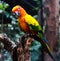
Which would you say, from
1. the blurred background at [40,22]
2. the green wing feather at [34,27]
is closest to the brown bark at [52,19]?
the blurred background at [40,22]

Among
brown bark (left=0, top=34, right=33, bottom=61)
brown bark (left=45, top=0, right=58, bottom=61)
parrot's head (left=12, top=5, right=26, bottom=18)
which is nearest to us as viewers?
brown bark (left=0, top=34, right=33, bottom=61)

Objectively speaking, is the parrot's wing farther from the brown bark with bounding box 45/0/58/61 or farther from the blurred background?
the brown bark with bounding box 45/0/58/61

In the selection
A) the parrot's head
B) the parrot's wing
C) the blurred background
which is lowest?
the blurred background

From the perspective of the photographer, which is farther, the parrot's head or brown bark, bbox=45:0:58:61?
brown bark, bbox=45:0:58:61

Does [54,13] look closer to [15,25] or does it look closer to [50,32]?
[50,32]

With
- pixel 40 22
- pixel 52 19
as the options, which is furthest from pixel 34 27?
pixel 40 22

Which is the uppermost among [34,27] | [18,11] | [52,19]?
[18,11]

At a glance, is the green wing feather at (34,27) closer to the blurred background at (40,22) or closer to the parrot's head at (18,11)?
the parrot's head at (18,11)

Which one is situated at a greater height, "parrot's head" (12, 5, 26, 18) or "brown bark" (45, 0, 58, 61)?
"parrot's head" (12, 5, 26, 18)

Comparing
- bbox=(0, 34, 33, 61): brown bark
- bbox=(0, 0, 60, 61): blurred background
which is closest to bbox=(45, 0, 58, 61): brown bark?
bbox=(0, 0, 60, 61): blurred background

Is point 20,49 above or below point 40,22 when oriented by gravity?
above

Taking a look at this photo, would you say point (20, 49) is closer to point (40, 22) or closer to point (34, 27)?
point (34, 27)

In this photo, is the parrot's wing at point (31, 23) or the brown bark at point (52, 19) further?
the brown bark at point (52, 19)

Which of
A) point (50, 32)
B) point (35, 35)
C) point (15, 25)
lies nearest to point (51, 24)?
point (50, 32)
